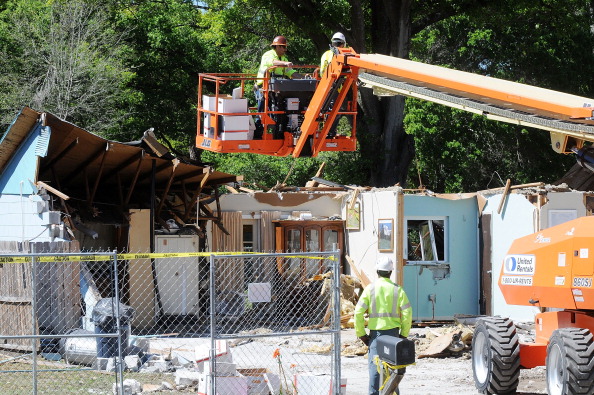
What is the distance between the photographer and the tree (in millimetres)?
32250

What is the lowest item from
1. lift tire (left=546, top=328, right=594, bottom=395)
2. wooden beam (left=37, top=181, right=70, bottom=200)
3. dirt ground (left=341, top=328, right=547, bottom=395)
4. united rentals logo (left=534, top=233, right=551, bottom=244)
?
dirt ground (left=341, top=328, right=547, bottom=395)

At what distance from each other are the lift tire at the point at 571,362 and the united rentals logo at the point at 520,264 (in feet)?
4.15

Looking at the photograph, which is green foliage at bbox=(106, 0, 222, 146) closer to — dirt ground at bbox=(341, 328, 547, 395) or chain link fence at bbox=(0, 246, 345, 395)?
chain link fence at bbox=(0, 246, 345, 395)

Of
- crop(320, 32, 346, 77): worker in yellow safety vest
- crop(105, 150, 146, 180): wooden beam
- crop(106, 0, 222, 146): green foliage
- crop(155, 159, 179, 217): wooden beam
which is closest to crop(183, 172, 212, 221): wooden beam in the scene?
crop(155, 159, 179, 217): wooden beam

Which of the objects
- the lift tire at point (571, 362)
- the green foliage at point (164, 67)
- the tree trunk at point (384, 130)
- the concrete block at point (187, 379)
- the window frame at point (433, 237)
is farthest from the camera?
the green foliage at point (164, 67)

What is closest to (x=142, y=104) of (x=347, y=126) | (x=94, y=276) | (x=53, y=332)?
(x=347, y=126)

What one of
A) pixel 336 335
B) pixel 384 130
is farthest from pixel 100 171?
pixel 384 130

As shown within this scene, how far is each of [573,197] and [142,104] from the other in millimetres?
20507

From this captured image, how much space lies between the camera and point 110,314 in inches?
605

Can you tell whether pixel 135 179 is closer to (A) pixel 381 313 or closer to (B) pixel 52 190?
(B) pixel 52 190

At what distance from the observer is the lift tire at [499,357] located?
1262cm

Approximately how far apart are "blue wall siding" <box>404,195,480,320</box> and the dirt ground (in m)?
4.20

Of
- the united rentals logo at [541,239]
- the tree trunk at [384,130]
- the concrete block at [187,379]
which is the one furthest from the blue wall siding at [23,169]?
the tree trunk at [384,130]

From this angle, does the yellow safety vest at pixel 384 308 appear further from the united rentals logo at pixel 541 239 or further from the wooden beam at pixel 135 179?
the wooden beam at pixel 135 179
